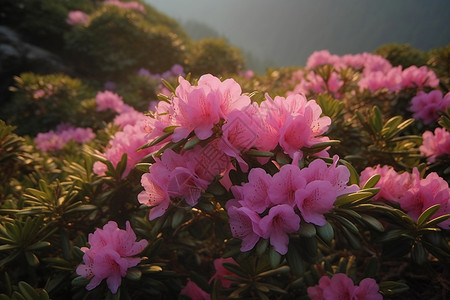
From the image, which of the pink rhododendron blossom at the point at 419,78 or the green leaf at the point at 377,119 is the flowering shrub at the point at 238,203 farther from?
the pink rhododendron blossom at the point at 419,78

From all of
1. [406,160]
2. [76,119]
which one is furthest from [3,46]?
[406,160]

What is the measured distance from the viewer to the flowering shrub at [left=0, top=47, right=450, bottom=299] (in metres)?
0.91

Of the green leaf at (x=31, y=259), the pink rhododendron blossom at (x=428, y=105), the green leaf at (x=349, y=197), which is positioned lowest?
the green leaf at (x=31, y=259)

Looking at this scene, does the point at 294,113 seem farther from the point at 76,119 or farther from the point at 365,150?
the point at 76,119

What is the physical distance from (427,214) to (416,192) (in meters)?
0.13

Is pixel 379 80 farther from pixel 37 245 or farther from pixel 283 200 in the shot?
pixel 37 245

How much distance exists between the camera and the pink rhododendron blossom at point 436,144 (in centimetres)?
156

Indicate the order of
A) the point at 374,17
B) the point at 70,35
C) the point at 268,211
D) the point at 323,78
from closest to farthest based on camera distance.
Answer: the point at 268,211, the point at 323,78, the point at 70,35, the point at 374,17

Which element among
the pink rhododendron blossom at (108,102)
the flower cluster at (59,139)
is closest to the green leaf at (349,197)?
the flower cluster at (59,139)

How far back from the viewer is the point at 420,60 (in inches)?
179

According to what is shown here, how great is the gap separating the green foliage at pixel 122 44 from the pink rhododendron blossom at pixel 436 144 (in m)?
5.98

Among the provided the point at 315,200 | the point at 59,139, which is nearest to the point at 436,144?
the point at 315,200

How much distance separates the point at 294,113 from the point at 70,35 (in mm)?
7437

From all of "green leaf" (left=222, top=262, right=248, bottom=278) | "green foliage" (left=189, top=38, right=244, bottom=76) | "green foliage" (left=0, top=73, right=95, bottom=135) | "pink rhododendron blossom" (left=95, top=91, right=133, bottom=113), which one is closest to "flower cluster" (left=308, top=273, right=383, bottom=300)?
"green leaf" (left=222, top=262, right=248, bottom=278)
